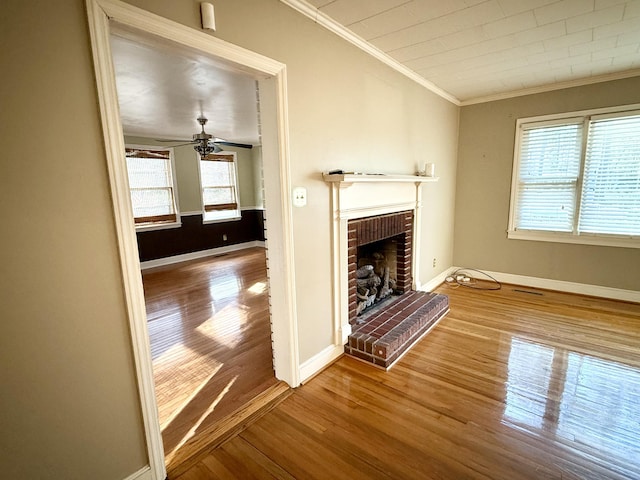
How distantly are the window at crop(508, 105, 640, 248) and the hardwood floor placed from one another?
4.41 ft

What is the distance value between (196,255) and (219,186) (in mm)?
1638

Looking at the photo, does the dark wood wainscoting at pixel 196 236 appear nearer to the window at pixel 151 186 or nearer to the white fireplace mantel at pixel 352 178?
the window at pixel 151 186

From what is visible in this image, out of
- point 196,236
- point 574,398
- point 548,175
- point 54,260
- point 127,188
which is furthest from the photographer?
point 196,236

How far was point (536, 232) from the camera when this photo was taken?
407 centimetres

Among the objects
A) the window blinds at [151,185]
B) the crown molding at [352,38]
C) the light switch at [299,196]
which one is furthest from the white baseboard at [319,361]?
the window blinds at [151,185]

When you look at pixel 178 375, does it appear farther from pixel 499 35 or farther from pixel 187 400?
pixel 499 35

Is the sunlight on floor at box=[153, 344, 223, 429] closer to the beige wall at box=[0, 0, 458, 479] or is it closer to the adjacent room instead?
the adjacent room

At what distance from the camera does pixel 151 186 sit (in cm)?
585

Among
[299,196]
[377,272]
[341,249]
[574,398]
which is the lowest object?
[574,398]

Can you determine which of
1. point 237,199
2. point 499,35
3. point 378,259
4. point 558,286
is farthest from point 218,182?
point 558,286

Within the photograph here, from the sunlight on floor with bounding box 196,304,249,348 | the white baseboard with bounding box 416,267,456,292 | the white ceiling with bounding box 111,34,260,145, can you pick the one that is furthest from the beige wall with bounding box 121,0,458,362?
the white baseboard with bounding box 416,267,456,292

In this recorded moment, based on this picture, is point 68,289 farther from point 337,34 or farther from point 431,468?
point 337,34

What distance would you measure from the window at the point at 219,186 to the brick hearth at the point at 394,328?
5.03m

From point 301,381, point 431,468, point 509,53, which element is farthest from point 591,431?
point 509,53
